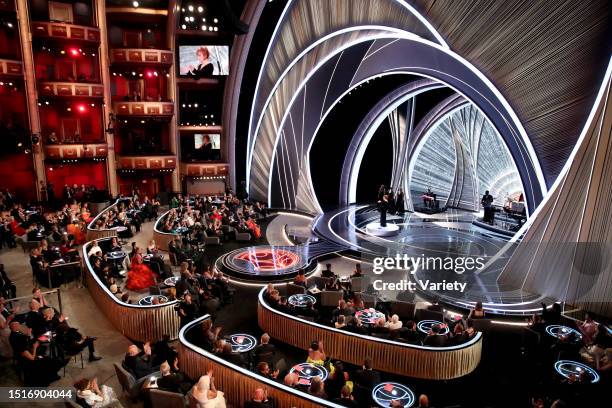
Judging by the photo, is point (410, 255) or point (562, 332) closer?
point (562, 332)

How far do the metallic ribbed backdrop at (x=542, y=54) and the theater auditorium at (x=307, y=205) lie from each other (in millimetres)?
46

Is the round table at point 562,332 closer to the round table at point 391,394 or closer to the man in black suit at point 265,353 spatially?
the round table at point 391,394

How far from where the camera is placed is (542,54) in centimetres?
925

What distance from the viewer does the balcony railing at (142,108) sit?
2534cm

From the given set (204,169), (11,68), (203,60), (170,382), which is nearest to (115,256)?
(170,382)

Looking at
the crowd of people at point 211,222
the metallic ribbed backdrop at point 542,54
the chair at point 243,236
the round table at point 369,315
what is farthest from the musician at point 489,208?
the round table at point 369,315

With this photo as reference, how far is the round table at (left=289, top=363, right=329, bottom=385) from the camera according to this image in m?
6.81

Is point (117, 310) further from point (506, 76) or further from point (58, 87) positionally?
point (58, 87)

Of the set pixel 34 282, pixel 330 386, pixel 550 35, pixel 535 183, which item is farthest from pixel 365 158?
pixel 330 386

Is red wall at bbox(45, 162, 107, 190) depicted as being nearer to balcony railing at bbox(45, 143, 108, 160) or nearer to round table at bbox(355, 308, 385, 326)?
balcony railing at bbox(45, 143, 108, 160)

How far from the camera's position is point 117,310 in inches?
373

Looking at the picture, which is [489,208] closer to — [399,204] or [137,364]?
[399,204]

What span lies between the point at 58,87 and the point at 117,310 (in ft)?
59.7

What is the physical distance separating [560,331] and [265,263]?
8.63 meters
